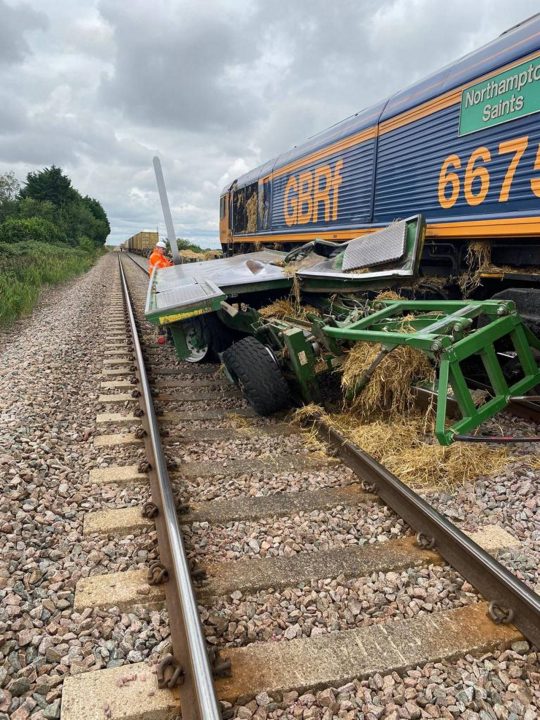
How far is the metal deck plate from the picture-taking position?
501cm

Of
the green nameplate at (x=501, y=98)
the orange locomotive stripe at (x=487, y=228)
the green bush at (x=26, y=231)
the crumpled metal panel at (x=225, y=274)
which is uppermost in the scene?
the green bush at (x=26, y=231)

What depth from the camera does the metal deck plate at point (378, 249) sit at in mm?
5008

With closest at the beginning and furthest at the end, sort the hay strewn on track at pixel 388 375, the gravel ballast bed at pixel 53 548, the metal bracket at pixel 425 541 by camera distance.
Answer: the gravel ballast bed at pixel 53 548 → the metal bracket at pixel 425 541 → the hay strewn on track at pixel 388 375

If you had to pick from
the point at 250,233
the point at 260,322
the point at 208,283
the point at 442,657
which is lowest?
the point at 442,657

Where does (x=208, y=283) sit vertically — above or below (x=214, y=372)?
above

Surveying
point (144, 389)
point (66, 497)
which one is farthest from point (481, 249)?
point (66, 497)

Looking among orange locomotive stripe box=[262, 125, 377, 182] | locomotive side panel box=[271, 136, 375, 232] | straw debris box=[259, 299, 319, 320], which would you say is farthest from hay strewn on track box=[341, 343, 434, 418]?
orange locomotive stripe box=[262, 125, 377, 182]

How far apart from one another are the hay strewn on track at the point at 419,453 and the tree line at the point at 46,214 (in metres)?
42.4

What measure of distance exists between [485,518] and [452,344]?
3.73 feet

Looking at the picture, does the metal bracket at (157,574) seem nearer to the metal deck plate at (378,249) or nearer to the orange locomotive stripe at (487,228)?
the metal deck plate at (378,249)

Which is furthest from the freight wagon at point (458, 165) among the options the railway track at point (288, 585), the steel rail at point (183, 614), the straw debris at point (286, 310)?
the steel rail at point (183, 614)

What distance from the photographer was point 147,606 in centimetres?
241

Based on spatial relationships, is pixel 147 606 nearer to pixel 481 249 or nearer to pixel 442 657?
pixel 442 657

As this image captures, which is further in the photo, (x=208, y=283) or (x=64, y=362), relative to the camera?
(x=64, y=362)
